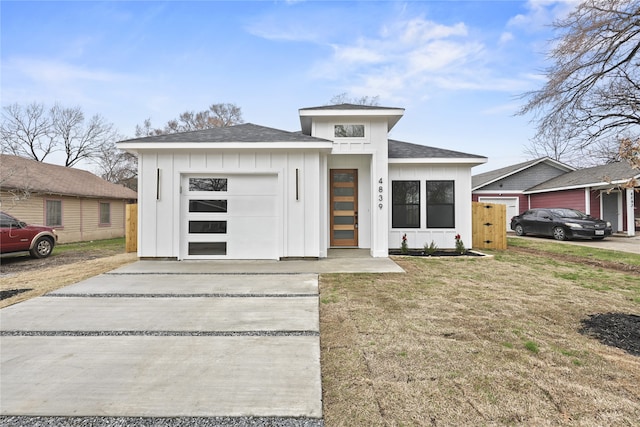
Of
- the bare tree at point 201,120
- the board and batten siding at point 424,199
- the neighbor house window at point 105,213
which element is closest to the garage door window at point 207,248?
the board and batten siding at point 424,199

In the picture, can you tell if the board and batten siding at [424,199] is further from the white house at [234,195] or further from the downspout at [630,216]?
the downspout at [630,216]

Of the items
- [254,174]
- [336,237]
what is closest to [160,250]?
[254,174]

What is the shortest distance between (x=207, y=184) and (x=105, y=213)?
1256 cm

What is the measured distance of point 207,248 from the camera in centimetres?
754

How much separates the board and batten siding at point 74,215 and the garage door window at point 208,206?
847cm

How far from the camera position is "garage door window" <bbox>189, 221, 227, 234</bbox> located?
7.50 metres

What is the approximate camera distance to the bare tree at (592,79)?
1103cm

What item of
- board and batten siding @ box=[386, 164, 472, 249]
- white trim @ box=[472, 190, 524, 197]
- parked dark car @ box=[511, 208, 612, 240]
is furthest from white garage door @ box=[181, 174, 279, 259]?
white trim @ box=[472, 190, 524, 197]

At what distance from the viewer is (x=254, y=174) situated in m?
7.52

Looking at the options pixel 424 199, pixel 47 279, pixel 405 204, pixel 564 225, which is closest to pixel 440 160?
pixel 424 199

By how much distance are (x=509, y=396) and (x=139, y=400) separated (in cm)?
266

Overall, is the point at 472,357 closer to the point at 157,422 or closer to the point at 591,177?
the point at 157,422

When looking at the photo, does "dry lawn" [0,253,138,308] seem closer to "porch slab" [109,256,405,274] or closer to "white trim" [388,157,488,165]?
"porch slab" [109,256,405,274]

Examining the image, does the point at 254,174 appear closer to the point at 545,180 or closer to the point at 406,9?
the point at 406,9
